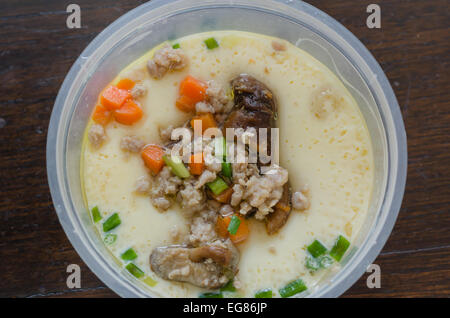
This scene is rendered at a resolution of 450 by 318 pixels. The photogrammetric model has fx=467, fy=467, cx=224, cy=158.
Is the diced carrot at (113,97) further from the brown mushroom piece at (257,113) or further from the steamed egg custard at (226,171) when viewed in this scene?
the brown mushroom piece at (257,113)

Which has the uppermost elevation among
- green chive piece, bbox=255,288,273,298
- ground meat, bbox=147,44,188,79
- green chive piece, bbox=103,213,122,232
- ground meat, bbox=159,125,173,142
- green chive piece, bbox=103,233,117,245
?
ground meat, bbox=147,44,188,79

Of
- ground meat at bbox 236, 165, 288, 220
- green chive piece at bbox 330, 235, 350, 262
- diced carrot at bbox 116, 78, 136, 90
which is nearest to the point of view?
ground meat at bbox 236, 165, 288, 220

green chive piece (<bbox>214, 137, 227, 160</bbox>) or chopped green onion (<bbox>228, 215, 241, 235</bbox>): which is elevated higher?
green chive piece (<bbox>214, 137, 227, 160</bbox>)

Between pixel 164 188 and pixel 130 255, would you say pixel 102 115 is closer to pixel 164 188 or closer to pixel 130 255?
pixel 164 188

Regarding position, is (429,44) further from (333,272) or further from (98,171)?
(98,171)

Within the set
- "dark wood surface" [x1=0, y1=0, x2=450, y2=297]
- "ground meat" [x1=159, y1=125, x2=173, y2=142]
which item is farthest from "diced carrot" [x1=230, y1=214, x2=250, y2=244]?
"dark wood surface" [x1=0, y1=0, x2=450, y2=297]

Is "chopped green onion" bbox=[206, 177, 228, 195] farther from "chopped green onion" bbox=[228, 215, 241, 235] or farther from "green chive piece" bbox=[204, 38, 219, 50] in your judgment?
"green chive piece" bbox=[204, 38, 219, 50]
